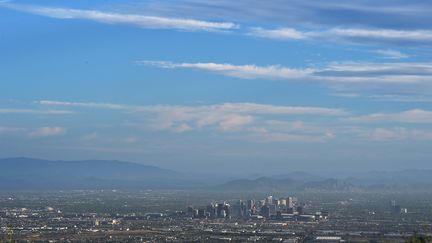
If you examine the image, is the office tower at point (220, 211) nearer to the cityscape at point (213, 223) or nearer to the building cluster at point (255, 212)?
the building cluster at point (255, 212)

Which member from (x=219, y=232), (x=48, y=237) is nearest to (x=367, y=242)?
(x=219, y=232)

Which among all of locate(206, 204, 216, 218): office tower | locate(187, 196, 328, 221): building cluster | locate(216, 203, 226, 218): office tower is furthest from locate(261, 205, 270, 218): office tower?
locate(206, 204, 216, 218): office tower

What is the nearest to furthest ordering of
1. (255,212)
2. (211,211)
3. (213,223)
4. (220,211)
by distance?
(213,223) < (211,211) < (220,211) < (255,212)

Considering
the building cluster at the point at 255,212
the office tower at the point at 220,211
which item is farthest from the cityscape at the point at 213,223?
the office tower at the point at 220,211

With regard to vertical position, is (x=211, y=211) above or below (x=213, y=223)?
above

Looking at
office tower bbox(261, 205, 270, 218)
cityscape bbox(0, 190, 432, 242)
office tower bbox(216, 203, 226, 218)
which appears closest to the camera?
cityscape bbox(0, 190, 432, 242)

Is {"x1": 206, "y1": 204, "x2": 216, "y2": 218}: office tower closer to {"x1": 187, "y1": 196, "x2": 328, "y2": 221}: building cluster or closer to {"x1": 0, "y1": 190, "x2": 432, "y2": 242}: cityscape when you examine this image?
{"x1": 187, "y1": 196, "x2": 328, "y2": 221}: building cluster

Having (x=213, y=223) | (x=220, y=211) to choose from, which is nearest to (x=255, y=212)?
(x=220, y=211)

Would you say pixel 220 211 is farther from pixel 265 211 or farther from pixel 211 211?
pixel 265 211
